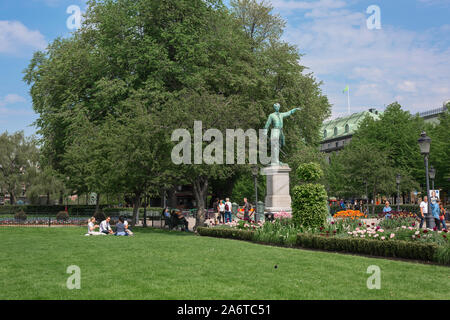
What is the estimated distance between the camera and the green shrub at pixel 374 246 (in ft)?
35.2

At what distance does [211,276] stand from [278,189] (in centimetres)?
1758

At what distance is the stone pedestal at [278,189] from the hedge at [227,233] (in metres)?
5.97

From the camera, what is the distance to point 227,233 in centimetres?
1864

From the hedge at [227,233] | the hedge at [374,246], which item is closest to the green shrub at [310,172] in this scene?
the hedge at [227,233]

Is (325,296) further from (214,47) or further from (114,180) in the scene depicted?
(214,47)

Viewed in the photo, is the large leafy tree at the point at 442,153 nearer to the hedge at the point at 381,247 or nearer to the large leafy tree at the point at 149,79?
the large leafy tree at the point at 149,79

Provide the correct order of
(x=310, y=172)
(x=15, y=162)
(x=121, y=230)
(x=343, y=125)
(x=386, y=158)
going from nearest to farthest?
1. (x=310, y=172)
2. (x=121, y=230)
3. (x=386, y=158)
4. (x=15, y=162)
5. (x=343, y=125)

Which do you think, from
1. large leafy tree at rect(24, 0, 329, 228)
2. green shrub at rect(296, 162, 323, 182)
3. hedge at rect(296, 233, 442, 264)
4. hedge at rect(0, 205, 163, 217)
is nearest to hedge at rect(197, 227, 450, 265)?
hedge at rect(296, 233, 442, 264)

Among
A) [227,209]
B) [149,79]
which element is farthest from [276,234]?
[149,79]

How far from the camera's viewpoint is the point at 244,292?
7.09 metres

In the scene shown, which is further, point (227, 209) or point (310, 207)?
point (227, 209)

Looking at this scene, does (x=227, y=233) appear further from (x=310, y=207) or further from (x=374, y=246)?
(x=374, y=246)

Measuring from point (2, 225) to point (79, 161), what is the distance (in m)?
6.72

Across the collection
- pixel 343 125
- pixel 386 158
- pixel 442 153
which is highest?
pixel 343 125
